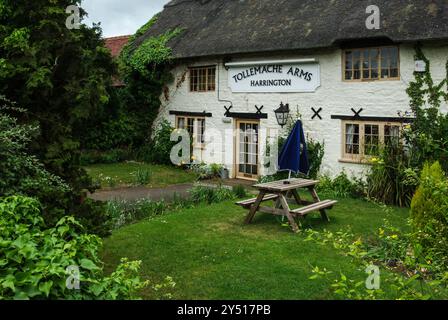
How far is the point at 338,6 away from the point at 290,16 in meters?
1.60

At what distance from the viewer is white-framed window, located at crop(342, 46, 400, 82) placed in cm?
1247

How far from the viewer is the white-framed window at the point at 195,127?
1742cm

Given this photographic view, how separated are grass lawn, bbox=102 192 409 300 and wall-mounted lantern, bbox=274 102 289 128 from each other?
4.27 metres

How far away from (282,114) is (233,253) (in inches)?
294

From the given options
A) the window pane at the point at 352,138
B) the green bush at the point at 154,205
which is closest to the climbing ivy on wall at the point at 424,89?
the window pane at the point at 352,138

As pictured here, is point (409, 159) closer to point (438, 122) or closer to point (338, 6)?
point (438, 122)

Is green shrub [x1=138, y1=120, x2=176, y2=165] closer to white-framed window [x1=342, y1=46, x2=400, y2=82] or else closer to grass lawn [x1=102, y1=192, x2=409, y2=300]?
white-framed window [x1=342, y1=46, x2=400, y2=82]

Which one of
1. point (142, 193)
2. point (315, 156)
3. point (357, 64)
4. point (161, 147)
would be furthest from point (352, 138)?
point (161, 147)

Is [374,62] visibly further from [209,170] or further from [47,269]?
[47,269]

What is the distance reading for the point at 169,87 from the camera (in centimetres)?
1838

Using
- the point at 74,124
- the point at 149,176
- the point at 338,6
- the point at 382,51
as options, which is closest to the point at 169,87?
the point at 149,176

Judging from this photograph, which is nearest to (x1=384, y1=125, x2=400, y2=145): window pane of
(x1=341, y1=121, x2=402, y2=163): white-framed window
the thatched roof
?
(x1=341, y1=121, x2=402, y2=163): white-framed window

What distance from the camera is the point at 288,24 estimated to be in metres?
14.6

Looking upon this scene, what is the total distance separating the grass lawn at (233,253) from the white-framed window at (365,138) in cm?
231
